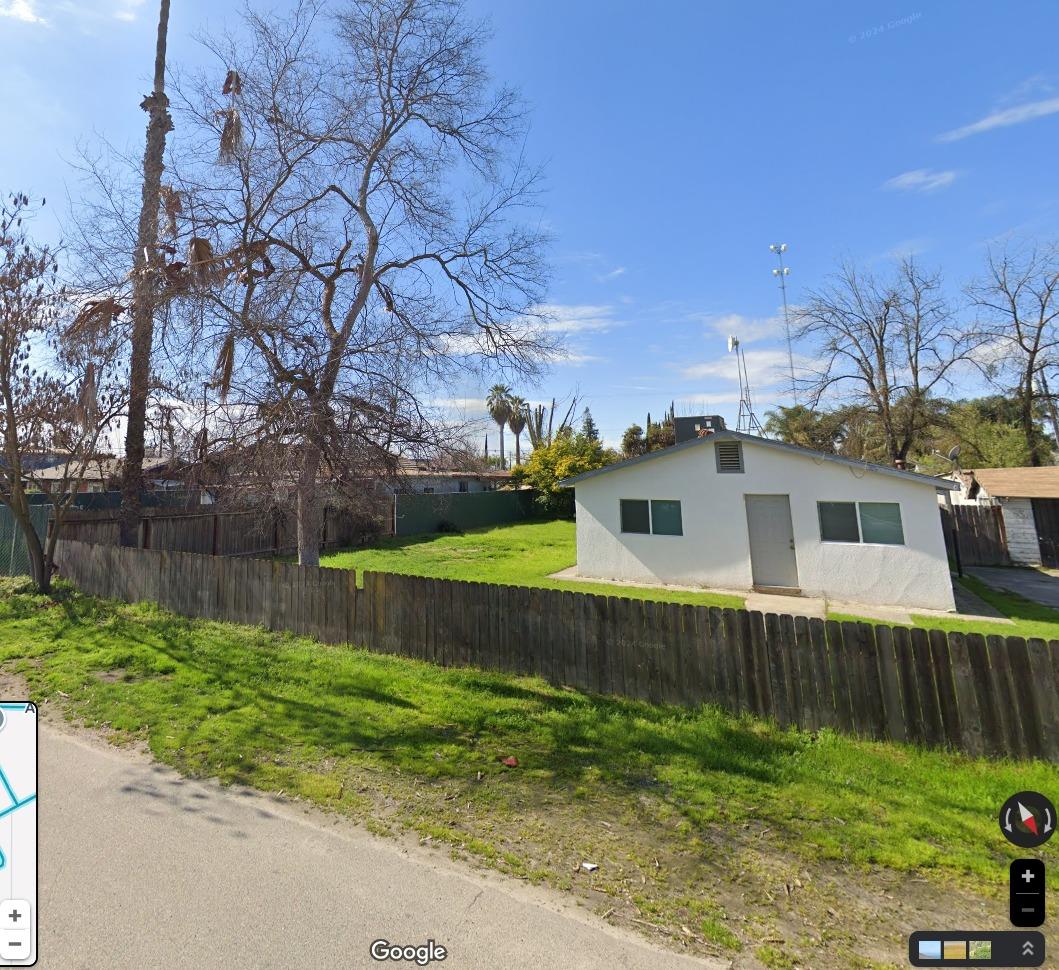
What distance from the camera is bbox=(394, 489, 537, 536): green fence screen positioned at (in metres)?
21.3

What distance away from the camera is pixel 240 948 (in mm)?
2197

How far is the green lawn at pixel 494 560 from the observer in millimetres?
11375

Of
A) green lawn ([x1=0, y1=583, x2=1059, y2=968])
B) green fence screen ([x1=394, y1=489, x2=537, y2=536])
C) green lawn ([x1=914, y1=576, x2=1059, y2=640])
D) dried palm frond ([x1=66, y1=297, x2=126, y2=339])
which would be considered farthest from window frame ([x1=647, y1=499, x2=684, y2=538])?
dried palm frond ([x1=66, y1=297, x2=126, y2=339])

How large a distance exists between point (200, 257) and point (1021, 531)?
21.4 metres

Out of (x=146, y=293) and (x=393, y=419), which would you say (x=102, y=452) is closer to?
(x=146, y=293)

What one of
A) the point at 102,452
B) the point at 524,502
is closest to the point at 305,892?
the point at 102,452

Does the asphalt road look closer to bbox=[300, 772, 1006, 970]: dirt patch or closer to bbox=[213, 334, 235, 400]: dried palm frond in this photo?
bbox=[300, 772, 1006, 970]: dirt patch

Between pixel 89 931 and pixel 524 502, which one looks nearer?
pixel 89 931

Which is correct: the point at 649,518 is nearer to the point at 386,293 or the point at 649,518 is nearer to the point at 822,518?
the point at 822,518

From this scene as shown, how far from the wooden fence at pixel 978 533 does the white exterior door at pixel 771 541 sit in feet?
23.7

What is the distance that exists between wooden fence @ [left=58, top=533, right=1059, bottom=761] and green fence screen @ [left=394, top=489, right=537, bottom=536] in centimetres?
1100

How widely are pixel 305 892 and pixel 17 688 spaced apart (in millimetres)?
5338

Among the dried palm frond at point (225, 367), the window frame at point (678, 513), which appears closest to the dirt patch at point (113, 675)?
the dried palm frond at point (225, 367)

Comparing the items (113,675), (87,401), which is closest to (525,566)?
(113,675)
